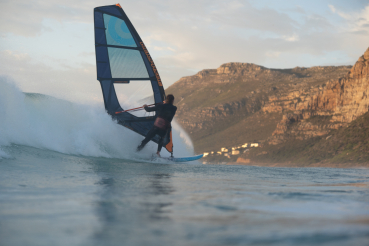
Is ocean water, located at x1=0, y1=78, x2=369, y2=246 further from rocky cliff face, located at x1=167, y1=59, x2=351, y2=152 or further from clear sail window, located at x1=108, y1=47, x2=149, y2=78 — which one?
rocky cliff face, located at x1=167, y1=59, x2=351, y2=152

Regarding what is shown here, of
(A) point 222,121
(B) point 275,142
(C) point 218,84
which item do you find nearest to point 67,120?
(B) point 275,142

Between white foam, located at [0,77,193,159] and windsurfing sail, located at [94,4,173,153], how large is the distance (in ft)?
2.07

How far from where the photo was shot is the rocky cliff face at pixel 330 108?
79.6 m

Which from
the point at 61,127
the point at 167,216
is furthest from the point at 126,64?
the point at 167,216

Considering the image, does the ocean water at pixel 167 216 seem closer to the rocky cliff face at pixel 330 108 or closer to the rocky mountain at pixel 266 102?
the rocky cliff face at pixel 330 108

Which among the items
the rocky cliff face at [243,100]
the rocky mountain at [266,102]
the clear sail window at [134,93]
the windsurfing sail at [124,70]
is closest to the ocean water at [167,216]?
the windsurfing sail at [124,70]

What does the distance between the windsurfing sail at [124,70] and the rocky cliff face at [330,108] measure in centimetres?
7209

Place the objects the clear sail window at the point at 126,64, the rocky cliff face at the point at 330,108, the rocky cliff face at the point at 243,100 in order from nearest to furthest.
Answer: the clear sail window at the point at 126,64 < the rocky cliff face at the point at 330,108 < the rocky cliff face at the point at 243,100

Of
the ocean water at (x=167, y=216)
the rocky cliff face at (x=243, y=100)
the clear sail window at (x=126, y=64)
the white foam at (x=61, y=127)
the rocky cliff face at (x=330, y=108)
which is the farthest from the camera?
the rocky cliff face at (x=243, y=100)

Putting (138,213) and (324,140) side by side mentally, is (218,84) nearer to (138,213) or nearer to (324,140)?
(324,140)

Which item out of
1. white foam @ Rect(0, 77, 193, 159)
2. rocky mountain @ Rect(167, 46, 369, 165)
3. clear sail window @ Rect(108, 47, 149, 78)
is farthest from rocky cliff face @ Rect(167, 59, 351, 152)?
white foam @ Rect(0, 77, 193, 159)

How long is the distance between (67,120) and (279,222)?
12.8m

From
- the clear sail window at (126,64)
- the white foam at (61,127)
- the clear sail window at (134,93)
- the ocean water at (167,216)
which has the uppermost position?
the clear sail window at (126,64)

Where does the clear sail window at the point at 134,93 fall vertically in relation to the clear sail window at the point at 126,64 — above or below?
below
